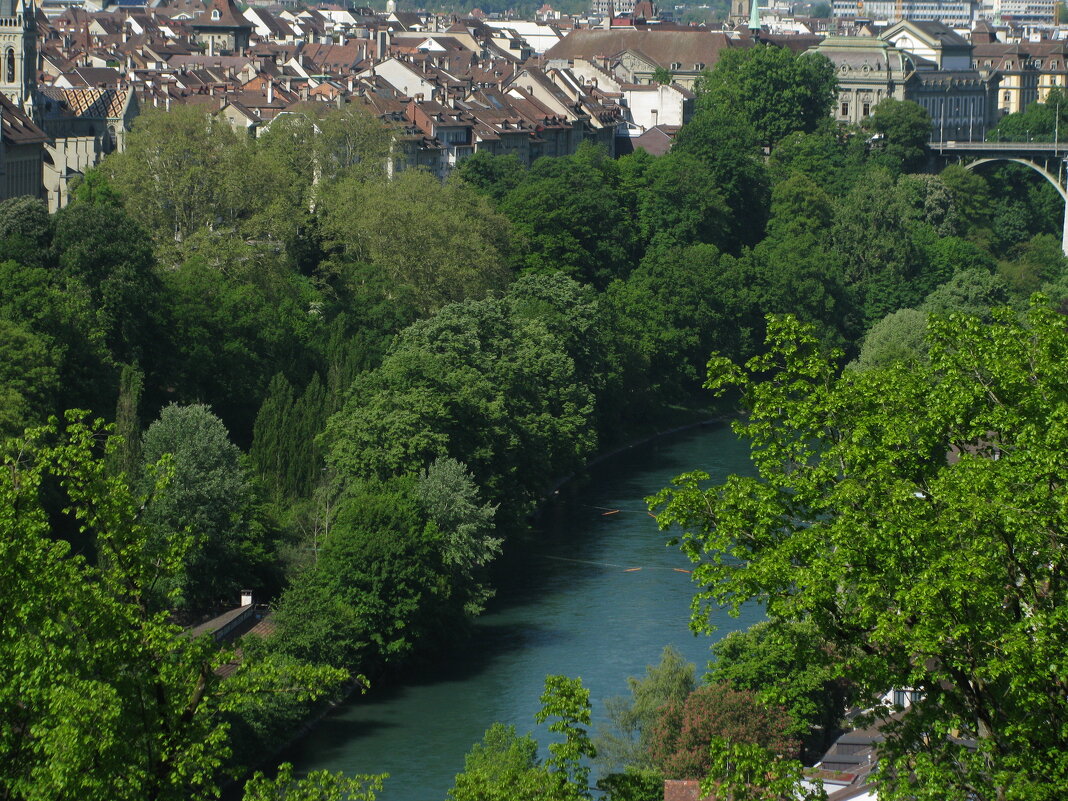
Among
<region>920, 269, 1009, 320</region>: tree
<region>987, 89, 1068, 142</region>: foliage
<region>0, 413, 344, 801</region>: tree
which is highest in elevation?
<region>987, 89, 1068, 142</region>: foliage

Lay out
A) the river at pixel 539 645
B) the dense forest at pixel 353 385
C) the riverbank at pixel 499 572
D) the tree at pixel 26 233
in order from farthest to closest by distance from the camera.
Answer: the tree at pixel 26 233, the riverbank at pixel 499 572, the river at pixel 539 645, the dense forest at pixel 353 385

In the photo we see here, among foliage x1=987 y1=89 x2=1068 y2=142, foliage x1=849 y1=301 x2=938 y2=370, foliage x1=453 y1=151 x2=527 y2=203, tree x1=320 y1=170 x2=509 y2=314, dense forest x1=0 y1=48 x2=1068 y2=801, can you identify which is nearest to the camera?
dense forest x1=0 y1=48 x2=1068 y2=801

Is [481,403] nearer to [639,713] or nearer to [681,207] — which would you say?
[639,713]

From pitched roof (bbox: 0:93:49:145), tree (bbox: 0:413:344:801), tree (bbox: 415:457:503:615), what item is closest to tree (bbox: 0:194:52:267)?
tree (bbox: 415:457:503:615)

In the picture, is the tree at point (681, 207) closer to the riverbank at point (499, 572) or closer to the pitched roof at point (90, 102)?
the riverbank at point (499, 572)

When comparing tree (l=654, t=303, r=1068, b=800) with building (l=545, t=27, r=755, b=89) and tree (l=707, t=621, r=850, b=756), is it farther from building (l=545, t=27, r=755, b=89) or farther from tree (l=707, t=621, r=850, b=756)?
building (l=545, t=27, r=755, b=89)

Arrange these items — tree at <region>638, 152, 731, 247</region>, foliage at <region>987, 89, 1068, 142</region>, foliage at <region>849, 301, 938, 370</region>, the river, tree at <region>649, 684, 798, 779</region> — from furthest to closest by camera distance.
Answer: foliage at <region>987, 89, 1068, 142</region> < tree at <region>638, 152, 731, 247</region> < foliage at <region>849, 301, 938, 370</region> < the river < tree at <region>649, 684, 798, 779</region>

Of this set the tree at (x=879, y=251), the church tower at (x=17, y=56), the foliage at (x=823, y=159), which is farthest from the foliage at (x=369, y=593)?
the foliage at (x=823, y=159)
